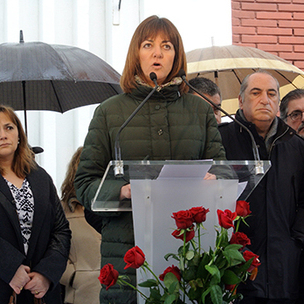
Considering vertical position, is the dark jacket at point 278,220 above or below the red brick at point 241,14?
below

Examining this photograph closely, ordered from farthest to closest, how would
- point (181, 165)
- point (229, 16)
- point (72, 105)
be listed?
1. point (229, 16)
2. point (72, 105)
3. point (181, 165)

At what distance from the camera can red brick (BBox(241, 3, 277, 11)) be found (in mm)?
5711

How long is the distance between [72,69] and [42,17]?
2.03 m

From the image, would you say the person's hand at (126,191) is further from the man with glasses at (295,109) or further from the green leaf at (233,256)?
the man with glasses at (295,109)

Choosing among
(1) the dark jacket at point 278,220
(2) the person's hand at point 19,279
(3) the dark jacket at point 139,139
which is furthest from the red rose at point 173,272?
(2) the person's hand at point 19,279

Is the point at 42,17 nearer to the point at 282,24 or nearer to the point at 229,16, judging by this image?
the point at 229,16

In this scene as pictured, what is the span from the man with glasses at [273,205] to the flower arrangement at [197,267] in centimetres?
95

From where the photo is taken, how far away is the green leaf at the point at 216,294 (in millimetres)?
1422

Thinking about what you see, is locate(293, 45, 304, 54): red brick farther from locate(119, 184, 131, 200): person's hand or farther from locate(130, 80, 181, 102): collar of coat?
locate(119, 184, 131, 200): person's hand

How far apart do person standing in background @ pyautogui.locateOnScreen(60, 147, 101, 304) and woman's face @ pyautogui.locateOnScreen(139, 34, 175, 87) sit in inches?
63.5

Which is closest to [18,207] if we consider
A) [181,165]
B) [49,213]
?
[49,213]

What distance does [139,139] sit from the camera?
2.03 meters

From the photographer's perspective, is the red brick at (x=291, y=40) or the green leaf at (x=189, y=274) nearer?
the green leaf at (x=189, y=274)

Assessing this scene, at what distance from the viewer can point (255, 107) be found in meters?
2.81
